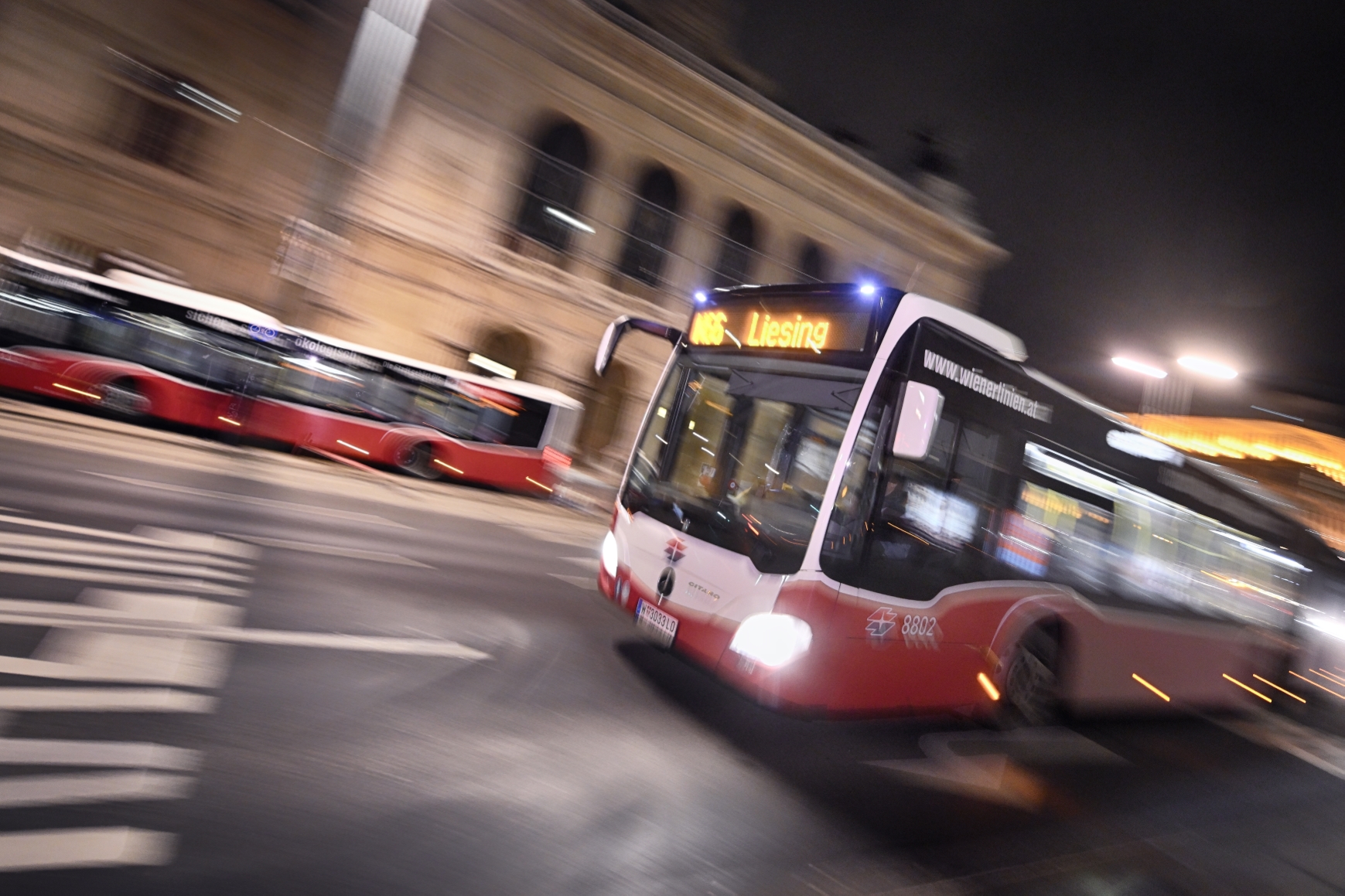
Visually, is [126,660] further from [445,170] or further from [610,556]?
[445,170]

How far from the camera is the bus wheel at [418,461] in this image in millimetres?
16156

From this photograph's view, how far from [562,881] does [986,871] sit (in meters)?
2.28

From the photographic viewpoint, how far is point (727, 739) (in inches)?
197

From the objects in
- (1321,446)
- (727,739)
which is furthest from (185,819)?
(1321,446)

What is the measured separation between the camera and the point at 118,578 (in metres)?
5.46

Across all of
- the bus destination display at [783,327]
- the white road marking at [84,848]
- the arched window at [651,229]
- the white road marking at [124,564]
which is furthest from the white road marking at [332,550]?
the arched window at [651,229]

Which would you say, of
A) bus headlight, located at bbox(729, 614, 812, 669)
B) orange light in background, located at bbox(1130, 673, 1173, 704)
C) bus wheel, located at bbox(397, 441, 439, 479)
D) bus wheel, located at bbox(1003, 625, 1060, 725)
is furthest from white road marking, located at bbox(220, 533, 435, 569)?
bus wheel, located at bbox(397, 441, 439, 479)

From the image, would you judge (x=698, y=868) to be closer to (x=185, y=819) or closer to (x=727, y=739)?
(x=727, y=739)

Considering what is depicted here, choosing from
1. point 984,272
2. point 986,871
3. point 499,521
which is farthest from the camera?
point 984,272

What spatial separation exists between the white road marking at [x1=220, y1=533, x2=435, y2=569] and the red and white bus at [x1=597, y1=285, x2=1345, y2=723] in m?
2.59

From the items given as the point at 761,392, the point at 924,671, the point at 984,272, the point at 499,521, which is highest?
the point at 984,272

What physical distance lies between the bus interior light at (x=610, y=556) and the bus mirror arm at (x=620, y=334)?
1366mm

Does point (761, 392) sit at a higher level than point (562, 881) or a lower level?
higher

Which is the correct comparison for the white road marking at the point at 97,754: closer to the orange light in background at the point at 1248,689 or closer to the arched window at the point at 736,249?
Answer: the orange light in background at the point at 1248,689
